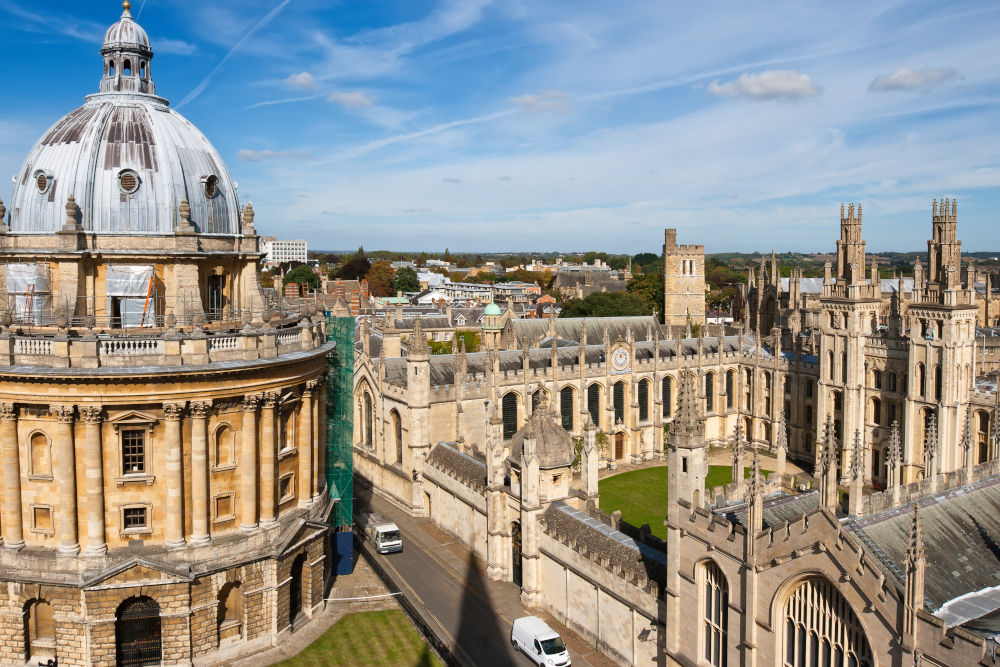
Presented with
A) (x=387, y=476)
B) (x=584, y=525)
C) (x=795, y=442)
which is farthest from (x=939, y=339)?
(x=387, y=476)

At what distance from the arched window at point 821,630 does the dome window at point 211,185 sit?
24.5m

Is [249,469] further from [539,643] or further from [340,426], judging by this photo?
[539,643]

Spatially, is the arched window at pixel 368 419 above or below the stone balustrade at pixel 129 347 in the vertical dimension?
below

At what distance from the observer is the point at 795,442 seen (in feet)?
178

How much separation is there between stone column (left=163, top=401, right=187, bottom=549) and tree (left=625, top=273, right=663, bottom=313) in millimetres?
82393

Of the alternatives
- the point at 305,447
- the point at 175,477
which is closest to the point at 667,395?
the point at 305,447

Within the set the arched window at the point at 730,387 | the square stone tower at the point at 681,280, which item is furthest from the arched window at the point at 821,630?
the square stone tower at the point at 681,280

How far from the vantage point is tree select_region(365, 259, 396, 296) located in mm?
163250

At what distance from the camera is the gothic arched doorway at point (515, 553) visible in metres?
32.8

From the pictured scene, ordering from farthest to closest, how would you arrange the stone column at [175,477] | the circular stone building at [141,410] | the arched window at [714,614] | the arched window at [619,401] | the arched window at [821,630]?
the arched window at [619,401], the stone column at [175,477], the circular stone building at [141,410], the arched window at [714,614], the arched window at [821,630]

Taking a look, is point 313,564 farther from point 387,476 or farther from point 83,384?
point 387,476

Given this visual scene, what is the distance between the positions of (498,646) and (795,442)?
33.7 meters

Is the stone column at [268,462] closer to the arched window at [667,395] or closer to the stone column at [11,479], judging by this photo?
the stone column at [11,479]

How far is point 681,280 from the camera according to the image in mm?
86125
